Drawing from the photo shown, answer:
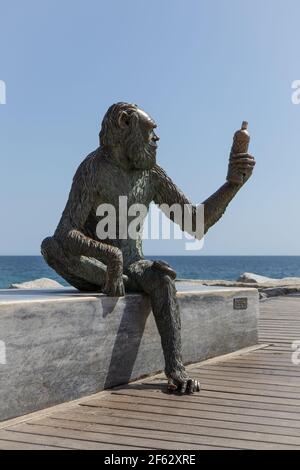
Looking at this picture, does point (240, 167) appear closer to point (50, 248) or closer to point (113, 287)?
point (113, 287)

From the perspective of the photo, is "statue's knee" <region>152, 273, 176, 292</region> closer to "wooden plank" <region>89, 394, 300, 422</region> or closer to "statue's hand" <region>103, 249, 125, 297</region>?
"statue's hand" <region>103, 249, 125, 297</region>

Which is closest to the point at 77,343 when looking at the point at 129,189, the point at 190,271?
the point at 129,189

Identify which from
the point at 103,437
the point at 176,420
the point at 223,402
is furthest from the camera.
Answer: the point at 223,402

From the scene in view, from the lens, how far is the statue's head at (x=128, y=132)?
14.7 feet

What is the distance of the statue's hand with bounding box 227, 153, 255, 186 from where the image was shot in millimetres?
4727

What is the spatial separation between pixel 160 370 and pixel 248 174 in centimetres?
150

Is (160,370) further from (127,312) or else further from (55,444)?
(55,444)

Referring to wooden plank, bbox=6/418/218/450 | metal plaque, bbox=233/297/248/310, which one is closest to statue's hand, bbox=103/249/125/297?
wooden plank, bbox=6/418/218/450

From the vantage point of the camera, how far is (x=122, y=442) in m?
2.86

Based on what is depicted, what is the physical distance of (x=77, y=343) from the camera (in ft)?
12.2

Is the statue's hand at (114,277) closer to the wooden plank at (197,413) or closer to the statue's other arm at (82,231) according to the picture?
the statue's other arm at (82,231)

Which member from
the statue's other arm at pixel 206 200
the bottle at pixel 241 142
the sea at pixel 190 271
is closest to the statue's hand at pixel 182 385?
the statue's other arm at pixel 206 200

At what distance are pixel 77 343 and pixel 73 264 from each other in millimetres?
659
